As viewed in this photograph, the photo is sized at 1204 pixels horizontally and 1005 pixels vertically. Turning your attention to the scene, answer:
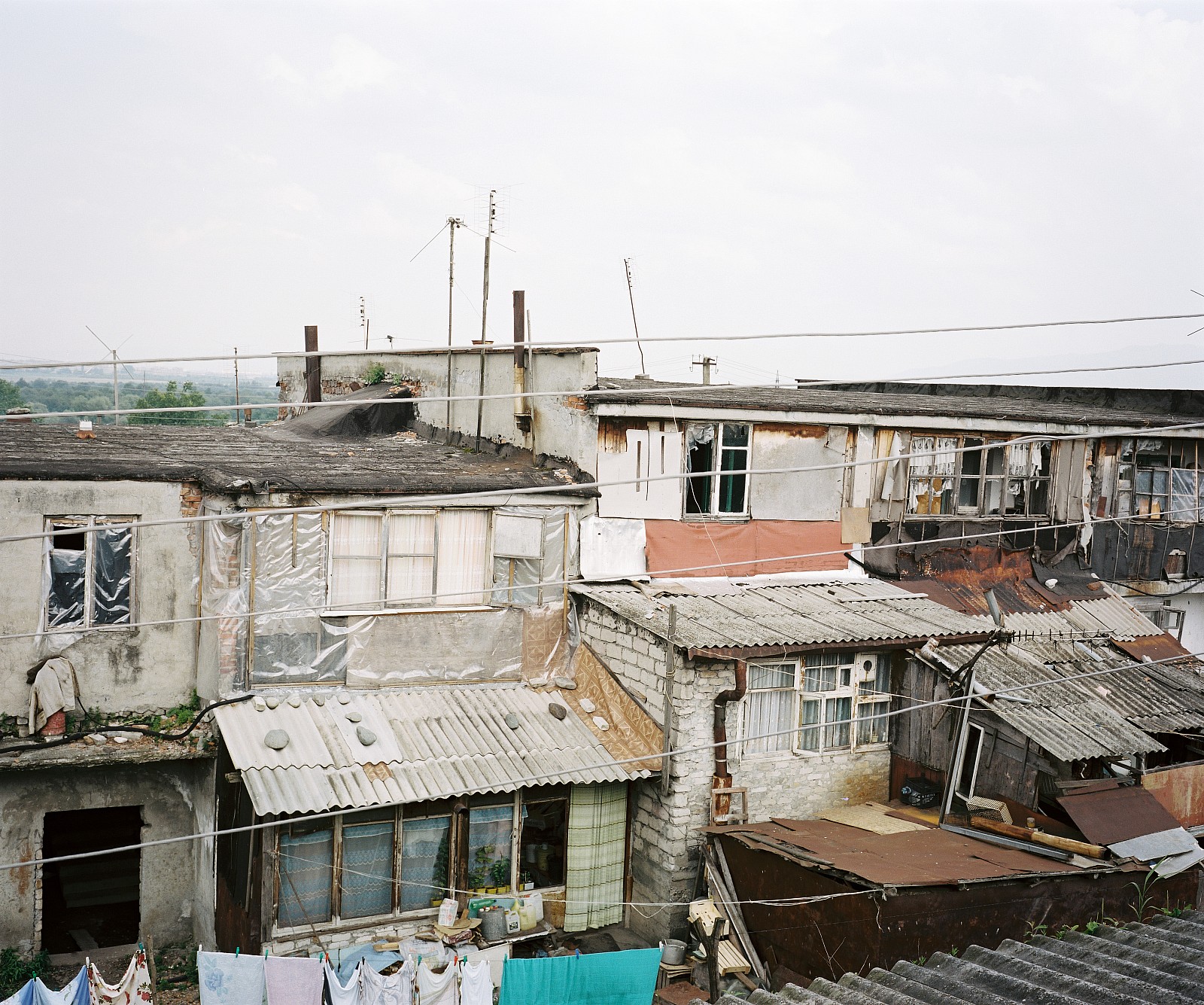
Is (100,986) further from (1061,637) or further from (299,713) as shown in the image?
(1061,637)

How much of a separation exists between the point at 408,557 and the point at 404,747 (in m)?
2.57

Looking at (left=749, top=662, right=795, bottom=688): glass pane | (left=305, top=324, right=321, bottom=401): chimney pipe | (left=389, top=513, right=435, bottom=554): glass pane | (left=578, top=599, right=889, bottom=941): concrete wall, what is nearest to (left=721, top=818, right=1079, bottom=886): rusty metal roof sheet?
(left=578, top=599, right=889, bottom=941): concrete wall

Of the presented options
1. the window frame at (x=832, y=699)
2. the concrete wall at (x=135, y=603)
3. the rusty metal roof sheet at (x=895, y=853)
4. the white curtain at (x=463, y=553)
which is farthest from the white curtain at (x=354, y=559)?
the rusty metal roof sheet at (x=895, y=853)

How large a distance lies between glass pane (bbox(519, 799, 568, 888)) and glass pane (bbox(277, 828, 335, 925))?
8.16ft

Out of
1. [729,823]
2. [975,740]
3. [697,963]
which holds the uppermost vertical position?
[975,740]

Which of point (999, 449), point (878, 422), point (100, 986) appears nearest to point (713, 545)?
point (878, 422)

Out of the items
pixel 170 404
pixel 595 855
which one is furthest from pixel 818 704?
pixel 170 404

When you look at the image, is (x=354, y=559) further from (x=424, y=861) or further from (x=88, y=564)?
(x=424, y=861)

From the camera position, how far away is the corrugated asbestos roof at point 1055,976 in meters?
6.16

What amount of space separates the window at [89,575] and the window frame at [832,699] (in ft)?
27.0

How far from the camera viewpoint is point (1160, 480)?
63.7ft

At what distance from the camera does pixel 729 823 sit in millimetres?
13305

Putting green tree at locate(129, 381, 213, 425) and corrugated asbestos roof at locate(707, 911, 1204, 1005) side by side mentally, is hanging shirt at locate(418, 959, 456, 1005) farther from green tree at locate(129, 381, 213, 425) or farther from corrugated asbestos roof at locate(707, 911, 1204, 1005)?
green tree at locate(129, 381, 213, 425)

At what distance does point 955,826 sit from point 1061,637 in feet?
16.8
